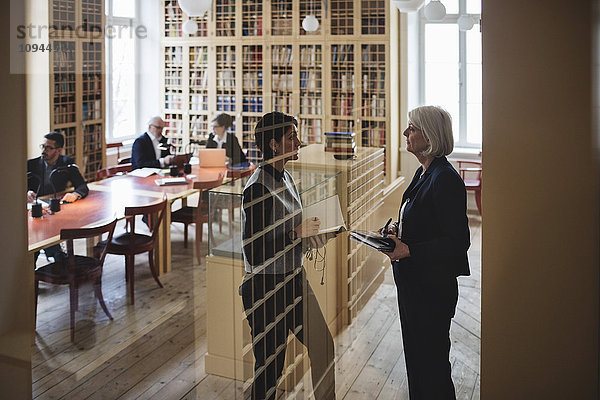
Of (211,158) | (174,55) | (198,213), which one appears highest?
(174,55)

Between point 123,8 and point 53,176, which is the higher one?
point 123,8

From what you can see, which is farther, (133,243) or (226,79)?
(226,79)

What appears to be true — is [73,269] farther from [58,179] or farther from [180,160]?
[180,160]

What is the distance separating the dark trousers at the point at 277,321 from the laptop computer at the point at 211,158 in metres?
3.35

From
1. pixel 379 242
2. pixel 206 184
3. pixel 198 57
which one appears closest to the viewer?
pixel 379 242

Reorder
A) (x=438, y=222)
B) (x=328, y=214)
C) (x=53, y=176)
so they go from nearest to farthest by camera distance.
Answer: (x=438, y=222) < (x=328, y=214) < (x=53, y=176)

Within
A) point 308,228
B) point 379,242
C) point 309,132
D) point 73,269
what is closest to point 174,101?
point 73,269

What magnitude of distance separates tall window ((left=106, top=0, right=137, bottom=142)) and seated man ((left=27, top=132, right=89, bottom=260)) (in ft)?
6.34

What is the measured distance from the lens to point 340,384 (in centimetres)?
264

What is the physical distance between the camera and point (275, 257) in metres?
2.19

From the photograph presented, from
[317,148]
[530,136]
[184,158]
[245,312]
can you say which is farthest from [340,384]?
[184,158]

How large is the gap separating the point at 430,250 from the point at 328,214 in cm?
47

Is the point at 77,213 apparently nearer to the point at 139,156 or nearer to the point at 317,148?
the point at 139,156

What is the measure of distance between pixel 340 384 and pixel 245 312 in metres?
0.57
